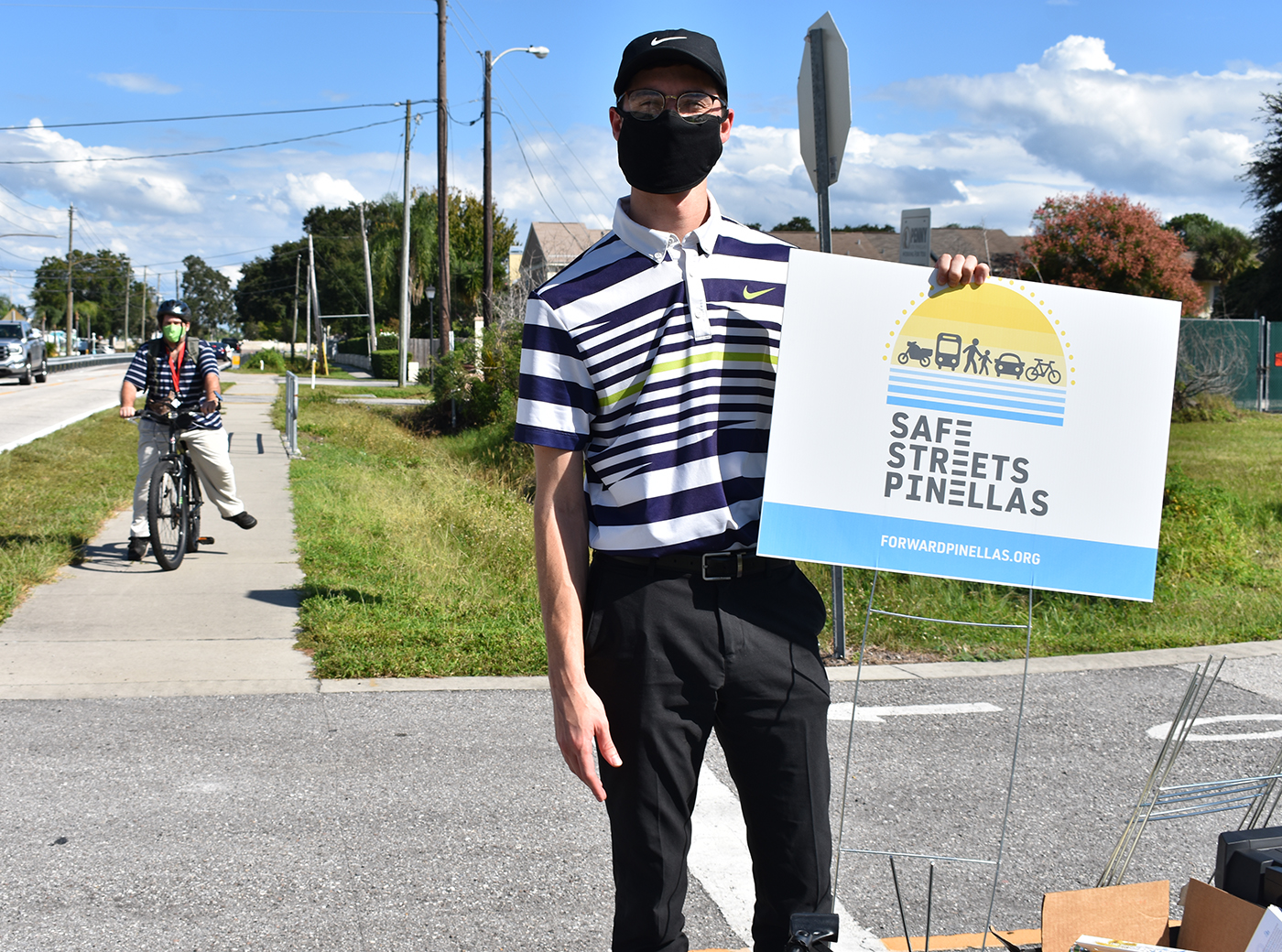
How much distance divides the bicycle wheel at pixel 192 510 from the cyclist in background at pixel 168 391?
265 mm

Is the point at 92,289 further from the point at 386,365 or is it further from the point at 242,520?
the point at 242,520

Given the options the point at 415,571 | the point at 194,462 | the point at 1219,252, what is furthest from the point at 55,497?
the point at 1219,252

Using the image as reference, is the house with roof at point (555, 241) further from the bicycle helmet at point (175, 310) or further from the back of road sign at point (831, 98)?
the back of road sign at point (831, 98)

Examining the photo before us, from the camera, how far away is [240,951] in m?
2.94

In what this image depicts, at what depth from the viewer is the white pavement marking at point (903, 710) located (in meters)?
5.11

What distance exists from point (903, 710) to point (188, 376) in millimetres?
5785

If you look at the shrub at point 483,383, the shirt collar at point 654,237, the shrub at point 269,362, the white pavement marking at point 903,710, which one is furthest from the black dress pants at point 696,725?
the shrub at point 269,362

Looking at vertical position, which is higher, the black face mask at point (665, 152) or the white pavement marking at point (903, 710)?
the black face mask at point (665, 152)

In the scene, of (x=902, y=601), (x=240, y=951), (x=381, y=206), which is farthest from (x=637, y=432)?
(x=381, y=206)

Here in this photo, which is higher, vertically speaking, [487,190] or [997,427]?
[487,190]

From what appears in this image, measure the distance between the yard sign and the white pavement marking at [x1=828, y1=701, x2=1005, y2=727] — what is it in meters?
2.94

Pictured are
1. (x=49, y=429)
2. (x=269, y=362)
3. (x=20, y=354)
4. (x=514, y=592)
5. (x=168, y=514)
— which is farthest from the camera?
(x=269, y=362)

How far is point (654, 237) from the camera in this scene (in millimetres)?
2137

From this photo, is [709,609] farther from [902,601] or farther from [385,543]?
[385,543]
